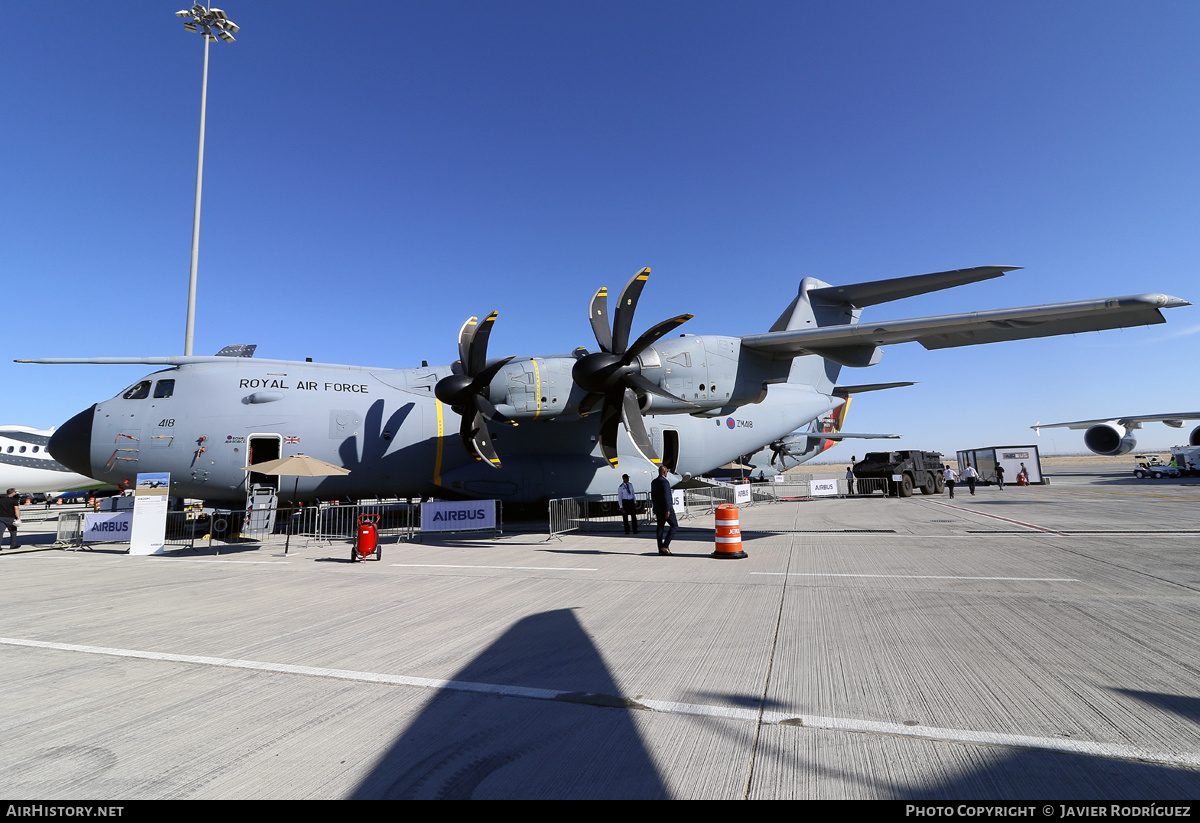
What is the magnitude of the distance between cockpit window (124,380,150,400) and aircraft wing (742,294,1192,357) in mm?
14147

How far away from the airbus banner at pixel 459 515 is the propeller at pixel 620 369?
3.48 meters

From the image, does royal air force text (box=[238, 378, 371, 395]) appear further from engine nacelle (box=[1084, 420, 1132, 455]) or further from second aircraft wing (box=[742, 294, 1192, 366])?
engine nacelle (box=[1084, 420, 1132, 455])

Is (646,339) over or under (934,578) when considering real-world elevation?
over

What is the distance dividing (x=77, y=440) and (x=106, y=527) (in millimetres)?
2106

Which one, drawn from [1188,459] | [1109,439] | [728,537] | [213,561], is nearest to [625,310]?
[728,537]

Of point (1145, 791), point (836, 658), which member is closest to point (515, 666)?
point (836, 658)

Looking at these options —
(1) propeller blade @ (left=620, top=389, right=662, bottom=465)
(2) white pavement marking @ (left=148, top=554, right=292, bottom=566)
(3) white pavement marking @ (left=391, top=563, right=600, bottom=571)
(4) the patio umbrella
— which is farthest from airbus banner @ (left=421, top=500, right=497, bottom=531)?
(1) propeller blade @ (left=620, top=389, right=662, bottom=465)

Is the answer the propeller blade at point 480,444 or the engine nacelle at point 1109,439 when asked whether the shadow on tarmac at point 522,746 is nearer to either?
the propeller blade at point 480,444

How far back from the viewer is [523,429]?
50.9 ft

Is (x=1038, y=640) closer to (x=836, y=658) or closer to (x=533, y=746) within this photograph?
(x=836, y=658)

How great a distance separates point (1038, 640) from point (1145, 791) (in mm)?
2461

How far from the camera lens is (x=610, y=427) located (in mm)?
12555

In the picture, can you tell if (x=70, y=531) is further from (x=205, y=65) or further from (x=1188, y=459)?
(x=1188, y=459)

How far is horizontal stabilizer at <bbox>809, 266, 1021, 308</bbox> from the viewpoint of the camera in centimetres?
1107
